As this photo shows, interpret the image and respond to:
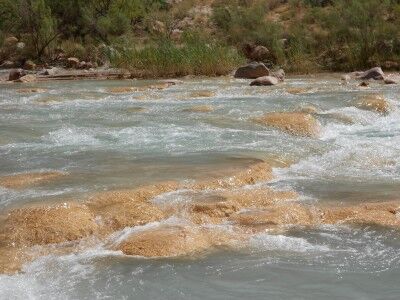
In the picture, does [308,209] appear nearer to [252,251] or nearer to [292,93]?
[252,251]

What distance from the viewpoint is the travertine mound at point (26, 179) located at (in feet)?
23.1

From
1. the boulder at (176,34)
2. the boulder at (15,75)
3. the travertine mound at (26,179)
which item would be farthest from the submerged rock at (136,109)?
the boulder at (176,34)

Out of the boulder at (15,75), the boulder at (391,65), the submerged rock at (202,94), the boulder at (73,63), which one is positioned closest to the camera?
the submerged rock at (202,94)

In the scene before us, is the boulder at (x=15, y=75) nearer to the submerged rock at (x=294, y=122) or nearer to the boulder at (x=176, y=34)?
the boulder at (x=176, y=34)

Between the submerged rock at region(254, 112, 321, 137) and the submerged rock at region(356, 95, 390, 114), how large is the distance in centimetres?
196

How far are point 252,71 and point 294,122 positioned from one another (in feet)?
27.1

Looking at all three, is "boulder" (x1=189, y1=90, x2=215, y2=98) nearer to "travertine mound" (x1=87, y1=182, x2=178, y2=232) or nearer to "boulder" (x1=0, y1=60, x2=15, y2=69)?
"travertine mound" (x1=87, y1=182, x2=178, y2=232)

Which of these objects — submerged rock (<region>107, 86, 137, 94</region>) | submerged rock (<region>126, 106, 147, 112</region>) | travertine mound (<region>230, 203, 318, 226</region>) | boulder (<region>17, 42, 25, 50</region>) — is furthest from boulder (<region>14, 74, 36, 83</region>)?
travertine mound (<region>230, 203, 318, 226</region>)

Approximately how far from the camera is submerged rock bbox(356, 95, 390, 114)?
12.5 meters

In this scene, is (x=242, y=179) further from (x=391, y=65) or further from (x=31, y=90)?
(x=391, y=65)

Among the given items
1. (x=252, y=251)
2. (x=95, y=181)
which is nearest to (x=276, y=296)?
(x=252, y=251)

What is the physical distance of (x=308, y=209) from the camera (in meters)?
6.20

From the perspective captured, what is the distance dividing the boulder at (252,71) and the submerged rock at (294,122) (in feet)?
24.8

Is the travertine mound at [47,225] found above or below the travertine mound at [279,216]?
above
